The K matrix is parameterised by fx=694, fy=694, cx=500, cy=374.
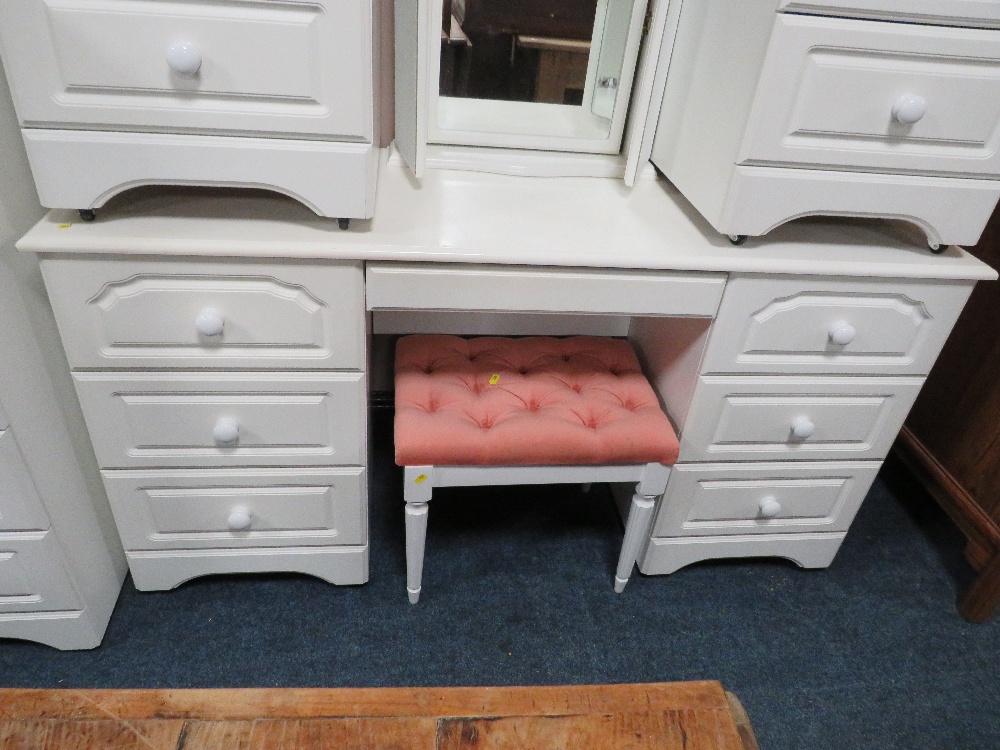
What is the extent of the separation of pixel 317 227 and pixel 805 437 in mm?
900

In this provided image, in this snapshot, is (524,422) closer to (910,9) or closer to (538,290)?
(538,290)

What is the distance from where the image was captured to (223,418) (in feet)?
3.62

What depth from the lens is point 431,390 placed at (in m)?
1.22

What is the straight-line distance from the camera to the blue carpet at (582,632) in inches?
48.1

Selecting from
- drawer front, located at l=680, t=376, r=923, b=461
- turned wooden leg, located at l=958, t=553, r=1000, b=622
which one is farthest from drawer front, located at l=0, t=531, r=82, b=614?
Result: turned wooden leg, located at l=958, t=553, r=1000, b=622

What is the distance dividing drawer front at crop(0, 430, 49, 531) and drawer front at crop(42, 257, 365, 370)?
15 cm

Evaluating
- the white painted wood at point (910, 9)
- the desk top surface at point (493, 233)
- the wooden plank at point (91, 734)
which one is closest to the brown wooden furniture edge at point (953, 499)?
the desk top surface at point (493, 233)

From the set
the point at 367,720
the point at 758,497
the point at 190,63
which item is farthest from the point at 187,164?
the point at 758,497

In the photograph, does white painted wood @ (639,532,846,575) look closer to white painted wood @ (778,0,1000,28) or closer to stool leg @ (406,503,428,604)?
stool leg @ (406,503,428,604)

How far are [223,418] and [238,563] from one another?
0.35m

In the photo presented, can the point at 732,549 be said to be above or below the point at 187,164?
below

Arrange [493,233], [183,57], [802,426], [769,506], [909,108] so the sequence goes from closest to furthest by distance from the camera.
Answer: [183,57], [909,108], [493,233], [802,426], [769,506]

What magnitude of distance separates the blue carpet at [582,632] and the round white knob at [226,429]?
0.41m

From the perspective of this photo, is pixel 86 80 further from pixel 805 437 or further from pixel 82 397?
pixel 805 437
